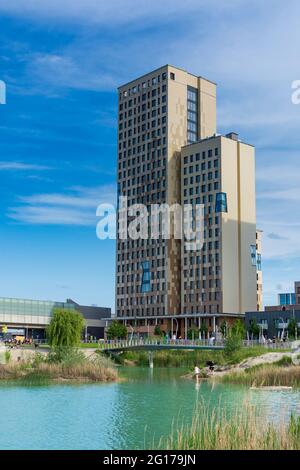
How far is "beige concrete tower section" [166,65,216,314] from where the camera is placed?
157 meters

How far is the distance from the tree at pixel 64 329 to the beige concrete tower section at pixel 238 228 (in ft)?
196

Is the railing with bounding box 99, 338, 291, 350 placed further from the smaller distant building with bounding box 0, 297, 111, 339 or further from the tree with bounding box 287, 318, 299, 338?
the smaller distant building with bounding box 0, 297, 111, 339

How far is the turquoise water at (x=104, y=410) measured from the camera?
98.2 feet

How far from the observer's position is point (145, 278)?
163 meters

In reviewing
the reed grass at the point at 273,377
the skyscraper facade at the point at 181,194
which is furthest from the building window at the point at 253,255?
the reed grass at the point at 273,377

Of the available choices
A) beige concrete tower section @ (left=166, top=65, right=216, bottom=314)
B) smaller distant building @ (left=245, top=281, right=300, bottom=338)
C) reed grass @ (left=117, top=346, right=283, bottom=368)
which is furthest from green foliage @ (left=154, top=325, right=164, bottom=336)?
reed grass @ (left=117, top=346, right=283, bottom=368)

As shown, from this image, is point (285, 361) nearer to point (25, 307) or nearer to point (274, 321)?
point (274, 321)

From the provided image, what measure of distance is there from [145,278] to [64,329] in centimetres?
7543

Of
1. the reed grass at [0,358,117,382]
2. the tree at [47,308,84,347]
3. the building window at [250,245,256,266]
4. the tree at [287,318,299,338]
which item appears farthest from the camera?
the building window at [250,245,256,266]

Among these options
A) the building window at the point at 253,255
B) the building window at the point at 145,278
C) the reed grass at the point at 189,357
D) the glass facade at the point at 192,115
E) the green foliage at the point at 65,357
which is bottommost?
the reed grass at the point at 189,357

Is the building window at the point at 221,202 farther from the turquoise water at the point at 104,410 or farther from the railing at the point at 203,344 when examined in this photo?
the turquoise water at the point at 104,410

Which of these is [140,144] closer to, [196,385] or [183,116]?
[183,116]

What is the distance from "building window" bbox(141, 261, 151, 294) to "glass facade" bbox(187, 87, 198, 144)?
107 feet
